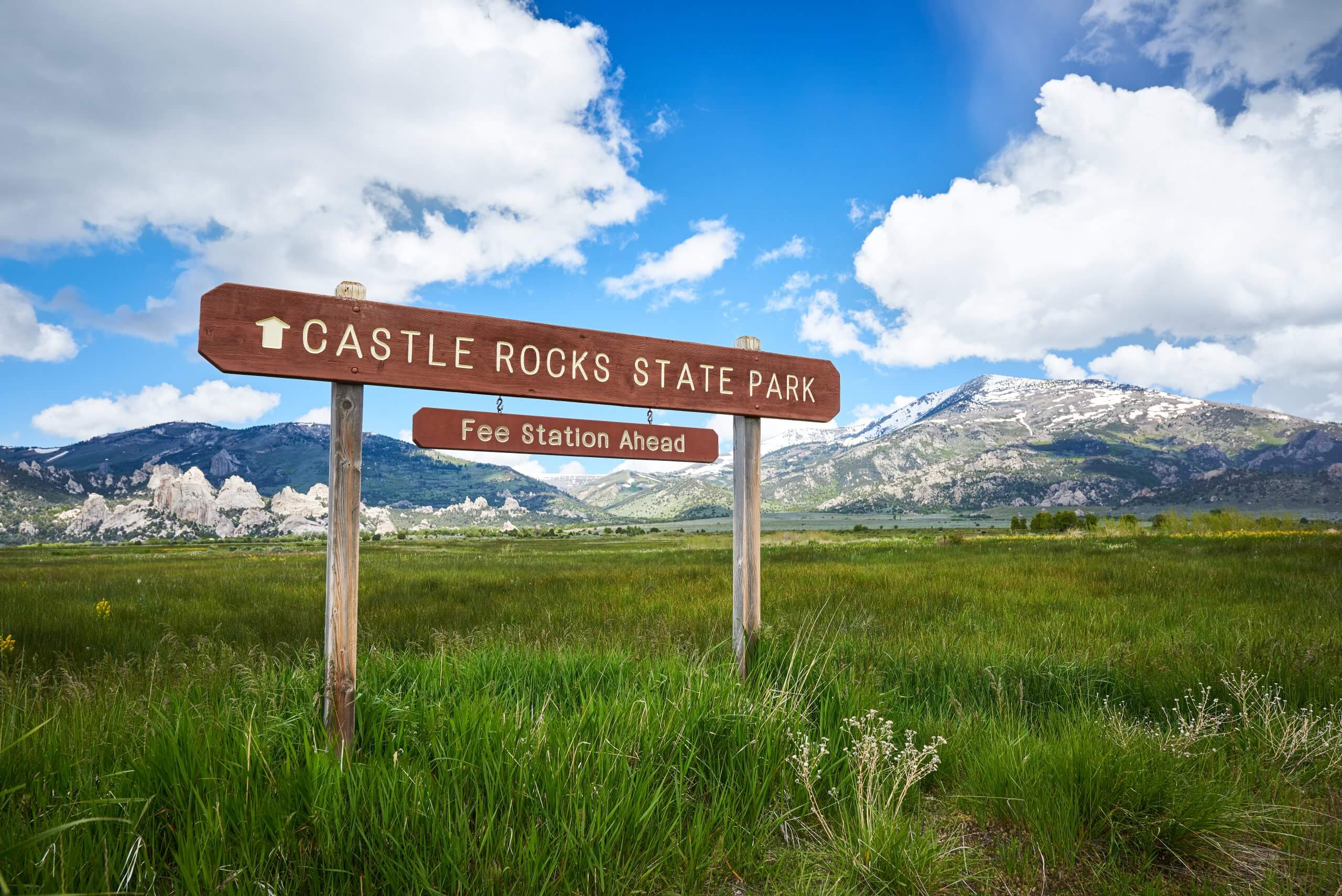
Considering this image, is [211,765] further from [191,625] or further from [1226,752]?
[191,625]

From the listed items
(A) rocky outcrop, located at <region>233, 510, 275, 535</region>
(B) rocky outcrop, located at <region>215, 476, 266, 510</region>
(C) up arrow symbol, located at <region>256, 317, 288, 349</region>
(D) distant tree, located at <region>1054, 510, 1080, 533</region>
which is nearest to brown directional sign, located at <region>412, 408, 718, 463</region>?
(C) up arrow symbol, located at <region>256, 317, 288, 349</region>

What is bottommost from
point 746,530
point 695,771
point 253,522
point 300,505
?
point 253,522

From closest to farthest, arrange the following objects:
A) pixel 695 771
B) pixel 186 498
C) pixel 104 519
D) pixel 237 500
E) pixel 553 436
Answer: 1. pixel 695 771
2. pixel 553 436
3. pixel 104 519
4. pixel 186 498
5. pixel 237 500

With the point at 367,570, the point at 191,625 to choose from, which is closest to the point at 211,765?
the point at 191,625

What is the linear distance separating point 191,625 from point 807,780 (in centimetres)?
1017

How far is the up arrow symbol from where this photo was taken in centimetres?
386

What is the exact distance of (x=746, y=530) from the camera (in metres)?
5.82

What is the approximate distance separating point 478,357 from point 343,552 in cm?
160

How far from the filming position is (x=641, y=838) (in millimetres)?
2703

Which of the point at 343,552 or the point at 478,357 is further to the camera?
the point at 478,357

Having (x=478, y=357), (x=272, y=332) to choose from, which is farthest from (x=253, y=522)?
(x=478, y=357)

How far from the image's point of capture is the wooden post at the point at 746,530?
18.4 feet

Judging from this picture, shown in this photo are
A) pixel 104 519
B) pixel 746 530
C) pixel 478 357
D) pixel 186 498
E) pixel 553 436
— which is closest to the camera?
pixel 478 357

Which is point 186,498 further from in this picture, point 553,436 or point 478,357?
point 553,436
